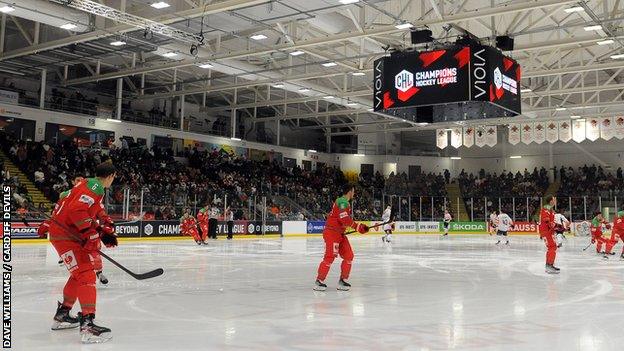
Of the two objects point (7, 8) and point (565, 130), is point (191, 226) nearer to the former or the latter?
point (7, 8)

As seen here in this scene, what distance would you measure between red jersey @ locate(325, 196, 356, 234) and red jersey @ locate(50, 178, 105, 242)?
3.80 m

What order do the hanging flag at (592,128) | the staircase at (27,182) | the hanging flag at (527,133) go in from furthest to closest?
1. the hanging flag at (527,133)
2. the hanging flag at (592,128)
3. the staircase at (27,182)

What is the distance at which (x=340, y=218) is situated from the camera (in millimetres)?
8070

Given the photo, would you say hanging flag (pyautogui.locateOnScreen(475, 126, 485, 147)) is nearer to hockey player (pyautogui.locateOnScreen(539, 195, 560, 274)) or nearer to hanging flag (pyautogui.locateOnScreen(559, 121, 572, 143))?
hanging flag (pyautogui.locateOnScreen(559, 121, 572, 143))

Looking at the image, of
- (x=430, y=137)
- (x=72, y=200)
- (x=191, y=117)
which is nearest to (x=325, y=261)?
(x=72, y=200)

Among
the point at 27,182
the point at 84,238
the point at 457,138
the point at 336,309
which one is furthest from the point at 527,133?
the point at 84,238

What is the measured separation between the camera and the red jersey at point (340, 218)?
8.05 meters

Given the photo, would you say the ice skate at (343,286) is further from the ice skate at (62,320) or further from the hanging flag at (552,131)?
the hanging flag at (552,131)

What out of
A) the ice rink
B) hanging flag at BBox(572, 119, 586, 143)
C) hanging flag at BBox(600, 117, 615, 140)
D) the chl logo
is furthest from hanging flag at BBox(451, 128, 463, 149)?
the ice rink

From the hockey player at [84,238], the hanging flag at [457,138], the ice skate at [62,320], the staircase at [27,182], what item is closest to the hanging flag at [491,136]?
the hanging flag at [457,138]

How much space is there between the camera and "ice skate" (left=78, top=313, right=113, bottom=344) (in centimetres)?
461

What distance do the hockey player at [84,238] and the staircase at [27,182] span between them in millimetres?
18074

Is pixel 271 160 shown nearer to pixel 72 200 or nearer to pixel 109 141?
pixel 109 141

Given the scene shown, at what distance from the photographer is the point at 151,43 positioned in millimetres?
18734
